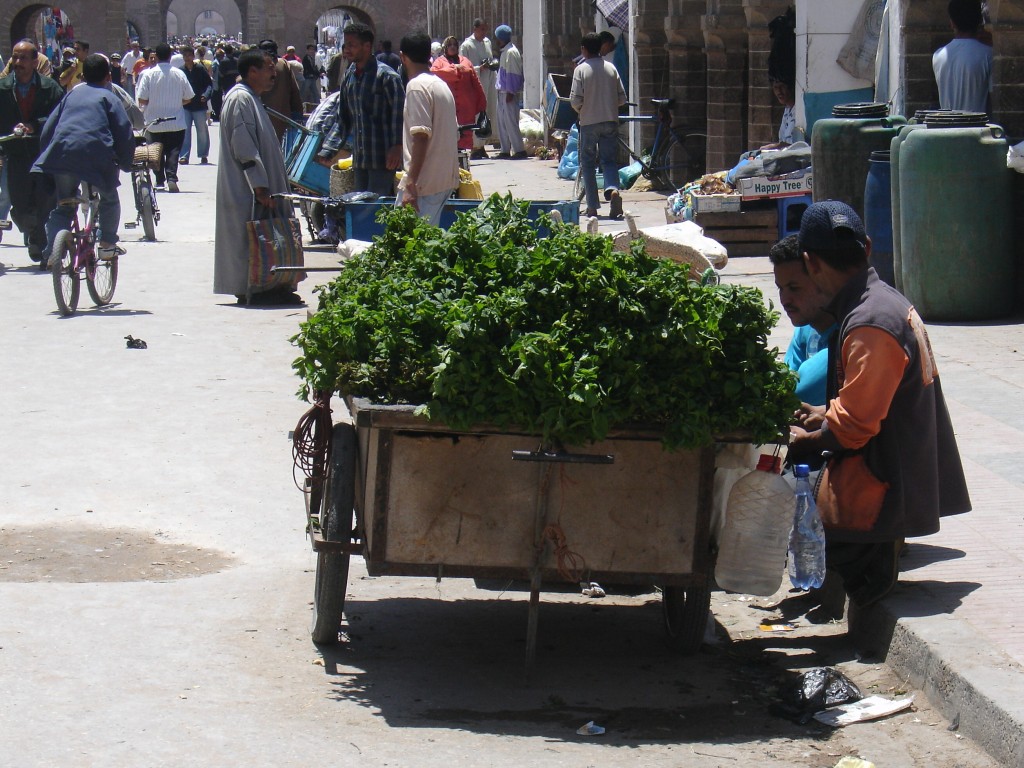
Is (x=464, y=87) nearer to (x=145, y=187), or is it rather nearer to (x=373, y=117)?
(x=145, y=187)

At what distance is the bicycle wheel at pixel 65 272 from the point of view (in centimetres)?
1112

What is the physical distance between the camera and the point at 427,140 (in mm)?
9562

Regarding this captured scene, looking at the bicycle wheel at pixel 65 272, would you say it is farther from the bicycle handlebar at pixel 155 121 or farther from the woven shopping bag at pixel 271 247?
the bicycle handlebar at pixel 155 121

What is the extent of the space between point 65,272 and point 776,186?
19.1ft

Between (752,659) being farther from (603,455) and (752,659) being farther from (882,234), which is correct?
(882,234)

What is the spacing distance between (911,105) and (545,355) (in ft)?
28.4

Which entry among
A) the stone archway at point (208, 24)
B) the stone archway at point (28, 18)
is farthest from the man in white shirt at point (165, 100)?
the stone archway at point (208, 24)

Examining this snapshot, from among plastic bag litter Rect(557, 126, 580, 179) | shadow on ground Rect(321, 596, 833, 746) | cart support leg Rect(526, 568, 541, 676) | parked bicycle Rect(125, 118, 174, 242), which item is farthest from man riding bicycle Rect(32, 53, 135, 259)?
plastic bag litter Rect(557, 126, 580, 179)

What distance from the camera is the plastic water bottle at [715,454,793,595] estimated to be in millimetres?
4316

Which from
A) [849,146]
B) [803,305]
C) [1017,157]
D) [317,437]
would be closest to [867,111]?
[849,146]

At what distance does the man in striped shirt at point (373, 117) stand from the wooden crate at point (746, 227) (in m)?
2.79

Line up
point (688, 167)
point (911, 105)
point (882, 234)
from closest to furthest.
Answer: point (882, 234) → point (911, 105) → point (688, 167)

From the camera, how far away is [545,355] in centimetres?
405

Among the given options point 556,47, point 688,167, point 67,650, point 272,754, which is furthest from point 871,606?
point 556,47
